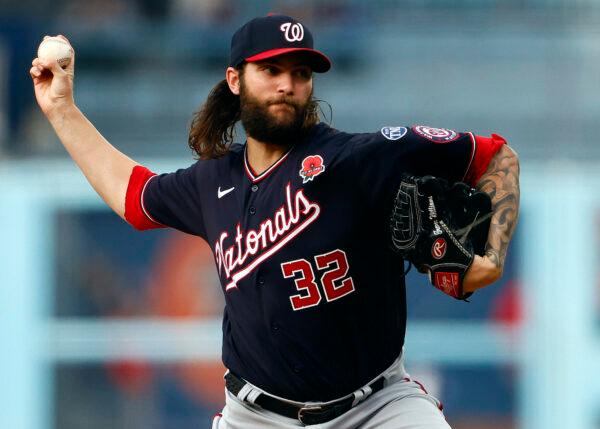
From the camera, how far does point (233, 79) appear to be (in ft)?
14.9

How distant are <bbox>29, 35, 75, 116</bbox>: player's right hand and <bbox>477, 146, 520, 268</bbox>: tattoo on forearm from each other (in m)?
1.62

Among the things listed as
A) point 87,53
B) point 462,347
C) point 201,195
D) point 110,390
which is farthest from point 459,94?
point 201,195

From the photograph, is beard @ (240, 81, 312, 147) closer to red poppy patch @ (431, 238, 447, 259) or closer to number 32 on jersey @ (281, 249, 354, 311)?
number 32 on jersey @ (281, 249, 354, 311)

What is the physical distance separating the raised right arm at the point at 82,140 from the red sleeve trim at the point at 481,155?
4.38 ft

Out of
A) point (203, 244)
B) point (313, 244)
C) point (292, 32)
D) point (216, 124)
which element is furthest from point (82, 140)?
point (203, 244)

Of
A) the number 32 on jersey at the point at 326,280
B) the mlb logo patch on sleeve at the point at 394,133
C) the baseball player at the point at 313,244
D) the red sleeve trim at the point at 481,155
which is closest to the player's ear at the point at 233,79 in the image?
the baseball player at the point at 313,244

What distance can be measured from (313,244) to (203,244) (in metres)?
6.30

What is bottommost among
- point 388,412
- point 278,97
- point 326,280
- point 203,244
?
point 203,244

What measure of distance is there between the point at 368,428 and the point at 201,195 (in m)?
1.01

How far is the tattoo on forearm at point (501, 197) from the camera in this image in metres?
4.00

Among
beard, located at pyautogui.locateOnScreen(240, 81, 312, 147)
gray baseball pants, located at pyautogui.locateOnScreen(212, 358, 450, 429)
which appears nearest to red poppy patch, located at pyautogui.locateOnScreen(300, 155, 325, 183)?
beard, located at pyautogui.locateOnScreen(240, 81, 312, 147)

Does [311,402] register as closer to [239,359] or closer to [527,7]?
[239,359]

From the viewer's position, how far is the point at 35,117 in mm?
10328

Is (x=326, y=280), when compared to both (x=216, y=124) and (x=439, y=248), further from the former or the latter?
(x=216, y=124)
